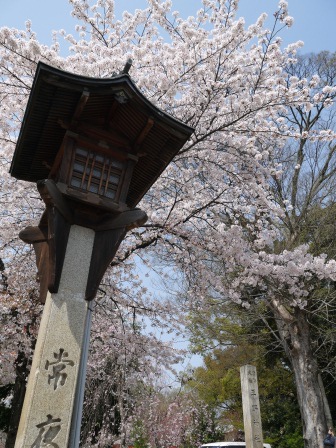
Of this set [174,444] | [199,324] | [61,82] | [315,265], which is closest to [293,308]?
[199,324]

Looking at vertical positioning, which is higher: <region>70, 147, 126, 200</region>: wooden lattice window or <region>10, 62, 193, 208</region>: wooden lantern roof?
<region>10, 62, 193, 208</region>: wooden lantern roof

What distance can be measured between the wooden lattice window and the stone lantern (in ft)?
0.03

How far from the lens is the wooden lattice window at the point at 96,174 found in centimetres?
374

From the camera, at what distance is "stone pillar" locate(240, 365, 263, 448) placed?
842 centimetres

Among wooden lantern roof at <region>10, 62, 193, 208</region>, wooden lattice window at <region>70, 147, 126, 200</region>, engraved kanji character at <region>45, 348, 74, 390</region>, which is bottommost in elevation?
engraved kanji character at <region>45, 348, 74, 390</region>

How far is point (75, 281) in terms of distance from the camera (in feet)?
11.6

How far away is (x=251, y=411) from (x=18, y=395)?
5015 mm

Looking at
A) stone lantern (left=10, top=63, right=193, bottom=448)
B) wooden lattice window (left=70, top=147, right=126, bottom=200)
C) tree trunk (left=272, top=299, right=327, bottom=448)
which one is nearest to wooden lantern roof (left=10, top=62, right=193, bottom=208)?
stone lantern (left=10, top=63, right=193, bottom=448)

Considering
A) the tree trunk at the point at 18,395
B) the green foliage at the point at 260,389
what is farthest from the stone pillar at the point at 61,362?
the green foliage at the point at 260,389

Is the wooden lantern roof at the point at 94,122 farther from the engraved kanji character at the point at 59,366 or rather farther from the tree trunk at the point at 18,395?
the tree trunk at the point at 18,395

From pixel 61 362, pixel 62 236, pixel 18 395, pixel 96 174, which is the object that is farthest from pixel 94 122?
pixel 18 395

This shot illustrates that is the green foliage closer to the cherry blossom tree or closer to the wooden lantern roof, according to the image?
the cherry blossom tree

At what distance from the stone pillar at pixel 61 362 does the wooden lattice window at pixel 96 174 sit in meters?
0.49

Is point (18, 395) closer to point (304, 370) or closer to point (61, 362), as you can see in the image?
point (61, 362)
